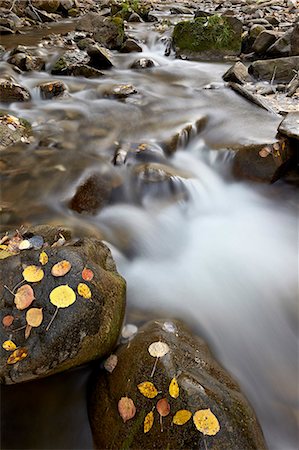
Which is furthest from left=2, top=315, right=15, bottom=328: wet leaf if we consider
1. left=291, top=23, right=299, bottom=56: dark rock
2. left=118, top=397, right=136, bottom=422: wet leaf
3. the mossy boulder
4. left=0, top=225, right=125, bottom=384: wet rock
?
the mossy boulder

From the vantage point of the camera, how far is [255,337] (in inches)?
114

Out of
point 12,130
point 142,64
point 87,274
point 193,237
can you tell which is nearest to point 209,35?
point 142,64

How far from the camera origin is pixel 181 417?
1.83 metres

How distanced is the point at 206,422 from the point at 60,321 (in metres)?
1.03

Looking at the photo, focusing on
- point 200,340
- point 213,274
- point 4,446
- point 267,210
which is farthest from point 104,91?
point 4,446

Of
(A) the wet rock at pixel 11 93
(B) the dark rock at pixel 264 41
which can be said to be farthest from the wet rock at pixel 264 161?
(B) the dark rock at pixel 264 41

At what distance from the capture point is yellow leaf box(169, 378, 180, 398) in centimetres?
191

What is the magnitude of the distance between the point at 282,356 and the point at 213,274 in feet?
3.48

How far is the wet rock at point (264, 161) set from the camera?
15.0 feet

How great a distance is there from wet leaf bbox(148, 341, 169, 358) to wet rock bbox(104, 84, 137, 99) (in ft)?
19.6

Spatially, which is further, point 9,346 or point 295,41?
point 295,41

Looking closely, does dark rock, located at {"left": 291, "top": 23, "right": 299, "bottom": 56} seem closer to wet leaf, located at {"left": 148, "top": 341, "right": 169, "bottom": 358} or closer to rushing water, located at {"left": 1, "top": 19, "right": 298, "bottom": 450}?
rushing water, located at {"left": 1, "top": 19, "right": 298, "bottom": 450}

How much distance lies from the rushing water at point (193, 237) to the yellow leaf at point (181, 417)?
25.5 inches

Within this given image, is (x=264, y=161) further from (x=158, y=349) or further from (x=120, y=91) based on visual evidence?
(x=120, y=91)
